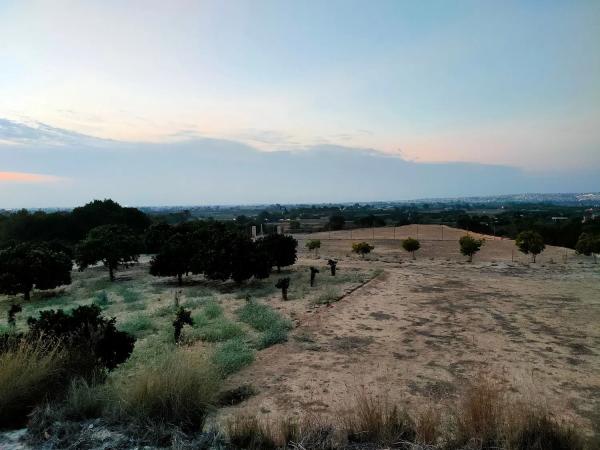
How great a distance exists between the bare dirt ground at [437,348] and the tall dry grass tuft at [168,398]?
1399 millimetres

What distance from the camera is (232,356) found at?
8391 millimetres

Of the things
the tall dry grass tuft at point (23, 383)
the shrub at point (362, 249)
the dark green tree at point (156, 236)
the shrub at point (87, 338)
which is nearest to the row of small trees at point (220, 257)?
the dark green tree at point (156, 236)

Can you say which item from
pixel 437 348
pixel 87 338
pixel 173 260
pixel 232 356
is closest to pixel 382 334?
pixel 437 348

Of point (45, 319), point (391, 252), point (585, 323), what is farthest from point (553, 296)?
point (391, 252)

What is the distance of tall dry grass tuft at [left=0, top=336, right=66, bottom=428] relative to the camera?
432 centimetres

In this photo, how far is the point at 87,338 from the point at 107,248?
16450 millimetres

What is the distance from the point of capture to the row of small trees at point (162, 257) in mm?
17391

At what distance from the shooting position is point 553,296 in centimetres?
1534

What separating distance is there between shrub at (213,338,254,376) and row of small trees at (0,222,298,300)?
8.73 m

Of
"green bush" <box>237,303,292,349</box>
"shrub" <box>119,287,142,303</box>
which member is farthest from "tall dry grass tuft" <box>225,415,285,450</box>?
"shrub" <box>119,287,142,303</box>

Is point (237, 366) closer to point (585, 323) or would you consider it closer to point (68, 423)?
point (68, 423)

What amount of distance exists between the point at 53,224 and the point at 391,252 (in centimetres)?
3179

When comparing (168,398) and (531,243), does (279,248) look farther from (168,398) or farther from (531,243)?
(168,398)

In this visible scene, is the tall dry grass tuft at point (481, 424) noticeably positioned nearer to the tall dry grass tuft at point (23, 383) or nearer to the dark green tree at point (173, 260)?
the tall dry grass tuft at point (23, 383)
